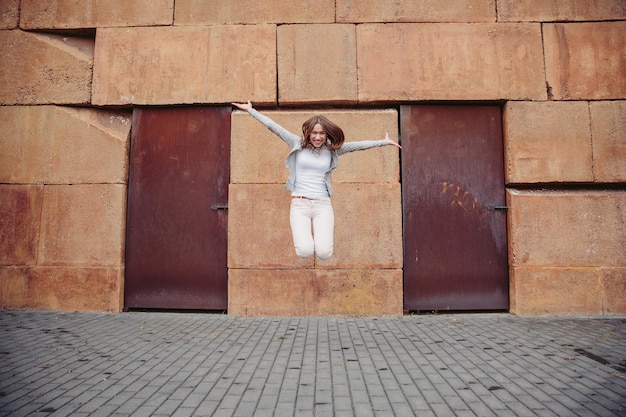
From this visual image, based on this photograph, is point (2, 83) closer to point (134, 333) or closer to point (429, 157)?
point (134, 333)

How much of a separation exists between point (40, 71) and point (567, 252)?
857cm

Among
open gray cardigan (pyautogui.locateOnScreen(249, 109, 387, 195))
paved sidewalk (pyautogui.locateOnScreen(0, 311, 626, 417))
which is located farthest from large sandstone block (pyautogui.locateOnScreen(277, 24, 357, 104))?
paved sidewalk (pyautogui.locateOnScreen(0, 311, 626, 417))

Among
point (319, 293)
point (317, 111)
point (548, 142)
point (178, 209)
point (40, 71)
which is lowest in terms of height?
point (319, 293)

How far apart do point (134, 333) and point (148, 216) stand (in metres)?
2.02

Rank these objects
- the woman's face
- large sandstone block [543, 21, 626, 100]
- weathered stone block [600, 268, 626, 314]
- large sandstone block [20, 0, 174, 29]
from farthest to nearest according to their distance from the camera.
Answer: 1. large sandstone block [20, 0, 174, 29]
2. large sandstone block [543, 21, 626, 100]
3. weathered stone block [600, 268, 626, 314]
4. the woman's face

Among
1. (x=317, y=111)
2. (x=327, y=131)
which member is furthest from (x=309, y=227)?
(x=317, y=111)

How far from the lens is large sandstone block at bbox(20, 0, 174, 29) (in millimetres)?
6176

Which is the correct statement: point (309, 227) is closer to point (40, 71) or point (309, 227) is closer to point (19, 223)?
point (19, 223)

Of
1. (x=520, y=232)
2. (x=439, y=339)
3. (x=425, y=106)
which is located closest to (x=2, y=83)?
(x=425, y=106)

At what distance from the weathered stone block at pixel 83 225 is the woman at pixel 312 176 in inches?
119

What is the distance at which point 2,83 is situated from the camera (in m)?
6.20

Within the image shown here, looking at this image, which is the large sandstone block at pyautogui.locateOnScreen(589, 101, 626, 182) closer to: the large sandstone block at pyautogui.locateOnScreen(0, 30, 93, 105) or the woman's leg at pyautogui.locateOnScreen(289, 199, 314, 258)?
the woman's leg at pyautogui.locateOnScreen(289, 199, 314, 258)

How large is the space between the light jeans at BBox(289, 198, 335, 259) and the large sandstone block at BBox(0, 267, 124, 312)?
3221mm

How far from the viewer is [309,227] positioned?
14.3ft
